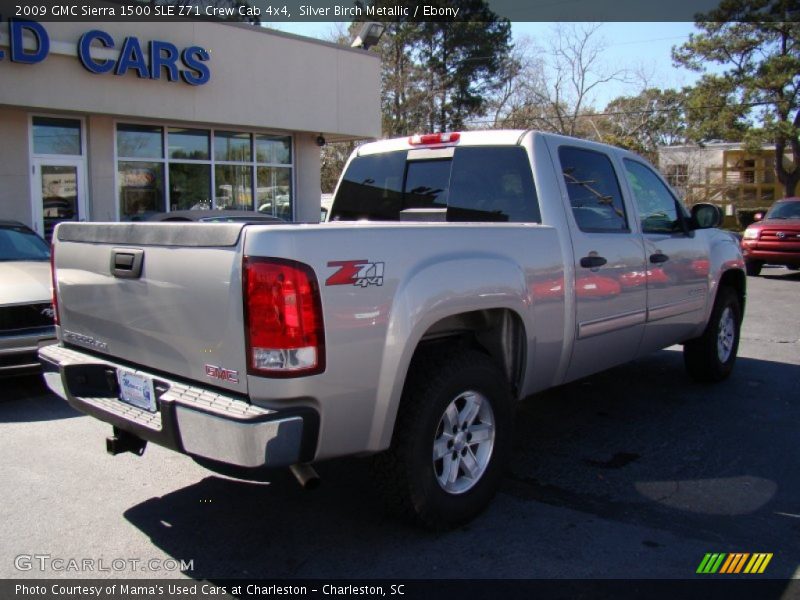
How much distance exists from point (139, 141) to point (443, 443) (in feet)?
43.1

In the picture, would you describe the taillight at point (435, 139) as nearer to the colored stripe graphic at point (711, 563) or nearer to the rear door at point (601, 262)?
the rear door at point (601, 262)

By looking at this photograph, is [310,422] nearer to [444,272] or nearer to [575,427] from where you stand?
[444,272]

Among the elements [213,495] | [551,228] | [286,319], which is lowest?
[213,495]

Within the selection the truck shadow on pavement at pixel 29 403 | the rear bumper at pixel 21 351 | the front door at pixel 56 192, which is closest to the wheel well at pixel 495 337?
the truck shadow on pavement at pixel 29 403

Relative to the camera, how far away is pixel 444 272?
3352 mm

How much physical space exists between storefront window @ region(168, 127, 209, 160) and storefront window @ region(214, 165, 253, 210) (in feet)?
1.75

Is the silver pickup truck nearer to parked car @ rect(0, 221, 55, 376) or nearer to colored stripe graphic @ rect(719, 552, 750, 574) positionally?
colored stripe graphic @ rect(719, 552, 750, 574)

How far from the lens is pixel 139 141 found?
1474 cm

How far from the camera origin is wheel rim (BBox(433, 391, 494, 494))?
11.6 feet

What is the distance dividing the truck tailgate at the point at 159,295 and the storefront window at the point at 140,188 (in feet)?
36.3

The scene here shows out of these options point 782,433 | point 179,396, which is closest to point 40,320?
point 179,396

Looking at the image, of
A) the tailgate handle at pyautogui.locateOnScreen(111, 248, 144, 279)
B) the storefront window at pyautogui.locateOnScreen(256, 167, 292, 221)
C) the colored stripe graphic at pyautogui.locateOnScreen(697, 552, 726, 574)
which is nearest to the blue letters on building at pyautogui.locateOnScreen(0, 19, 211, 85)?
the storefront window at pyautogui.locateOnScreen(256, 167, 292, 221)

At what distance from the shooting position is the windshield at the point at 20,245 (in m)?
7.04

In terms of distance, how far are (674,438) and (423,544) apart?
7.93 ft
